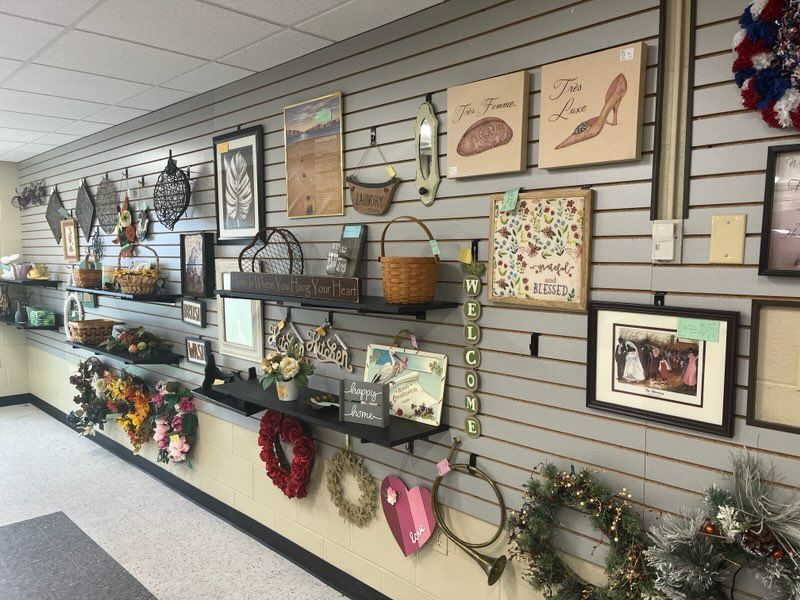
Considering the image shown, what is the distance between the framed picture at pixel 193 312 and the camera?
13.0ft

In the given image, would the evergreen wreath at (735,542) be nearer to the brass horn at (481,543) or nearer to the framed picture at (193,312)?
the brass horn at (481,543)

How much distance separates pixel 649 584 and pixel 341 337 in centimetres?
177

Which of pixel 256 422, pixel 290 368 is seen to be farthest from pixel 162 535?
pixel 290 368

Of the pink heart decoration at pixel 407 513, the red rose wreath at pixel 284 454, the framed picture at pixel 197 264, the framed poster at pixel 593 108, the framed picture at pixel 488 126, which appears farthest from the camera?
the framed picture at pixel 197 264

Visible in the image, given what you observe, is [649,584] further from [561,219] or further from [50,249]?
[50,249]

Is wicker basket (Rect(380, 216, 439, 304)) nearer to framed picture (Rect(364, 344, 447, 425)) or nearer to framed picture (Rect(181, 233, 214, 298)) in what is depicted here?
framed picture (Rect(364, 344, 447, 425))

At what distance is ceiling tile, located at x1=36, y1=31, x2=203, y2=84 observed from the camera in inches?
109

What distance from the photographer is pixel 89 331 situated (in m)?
4.83

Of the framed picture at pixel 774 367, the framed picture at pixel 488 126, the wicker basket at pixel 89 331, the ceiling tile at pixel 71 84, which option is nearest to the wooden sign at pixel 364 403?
the framed picture at pixel 488 126

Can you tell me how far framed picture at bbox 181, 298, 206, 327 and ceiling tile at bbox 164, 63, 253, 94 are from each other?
1.45 metres

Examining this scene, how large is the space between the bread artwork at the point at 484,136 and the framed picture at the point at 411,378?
0.89m

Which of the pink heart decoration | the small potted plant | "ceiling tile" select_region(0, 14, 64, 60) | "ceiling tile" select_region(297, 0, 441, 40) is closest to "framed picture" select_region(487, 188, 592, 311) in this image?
"ceiling tile" select_region(297, 0, 441, 40)

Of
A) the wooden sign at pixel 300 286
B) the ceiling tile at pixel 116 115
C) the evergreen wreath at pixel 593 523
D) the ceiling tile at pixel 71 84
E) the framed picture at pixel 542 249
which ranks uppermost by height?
the ceiling tile at pixel 116 115

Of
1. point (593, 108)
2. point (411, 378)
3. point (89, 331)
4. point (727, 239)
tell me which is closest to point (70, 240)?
point (89, 331)
